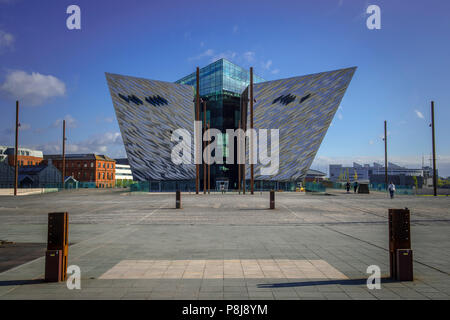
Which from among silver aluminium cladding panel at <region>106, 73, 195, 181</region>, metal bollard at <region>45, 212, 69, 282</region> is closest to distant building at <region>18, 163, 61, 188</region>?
silver aluminium cladding panel at <region>106, 73, 195, 181</region>

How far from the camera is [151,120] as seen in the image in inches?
2013

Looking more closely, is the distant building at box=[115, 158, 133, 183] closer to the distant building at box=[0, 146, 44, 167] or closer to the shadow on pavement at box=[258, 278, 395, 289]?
the distant building at box=[0, 146, 44, 167]

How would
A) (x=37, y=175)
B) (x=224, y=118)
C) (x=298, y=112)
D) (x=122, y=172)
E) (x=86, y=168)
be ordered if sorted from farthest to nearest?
(x=122, y=172) < (x=86, y=168) < (x=37, y=175) < (x=224, y=118) < (x=298, y=112)

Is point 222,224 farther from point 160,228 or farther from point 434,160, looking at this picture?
point 434,160

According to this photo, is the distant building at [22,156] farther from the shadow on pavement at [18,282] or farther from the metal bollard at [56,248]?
the metal bollard at [56,248]

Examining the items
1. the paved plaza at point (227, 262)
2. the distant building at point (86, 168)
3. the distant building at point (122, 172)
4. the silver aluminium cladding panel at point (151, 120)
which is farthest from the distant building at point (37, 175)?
the paved plaza at point (227, 262)

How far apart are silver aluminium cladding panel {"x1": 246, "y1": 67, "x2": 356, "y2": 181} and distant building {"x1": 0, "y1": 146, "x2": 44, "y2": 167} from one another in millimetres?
87539

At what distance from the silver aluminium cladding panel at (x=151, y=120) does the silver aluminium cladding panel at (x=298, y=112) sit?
42.3 ft

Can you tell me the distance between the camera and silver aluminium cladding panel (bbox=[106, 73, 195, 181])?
49344 millimetres

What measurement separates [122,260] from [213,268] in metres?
2.08

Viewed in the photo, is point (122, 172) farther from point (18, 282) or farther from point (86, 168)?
point (18, 282)

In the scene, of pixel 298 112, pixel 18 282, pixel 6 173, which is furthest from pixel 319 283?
pixel 6 173

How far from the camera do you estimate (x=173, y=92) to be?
52.1 meters

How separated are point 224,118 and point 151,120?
13.9 m
